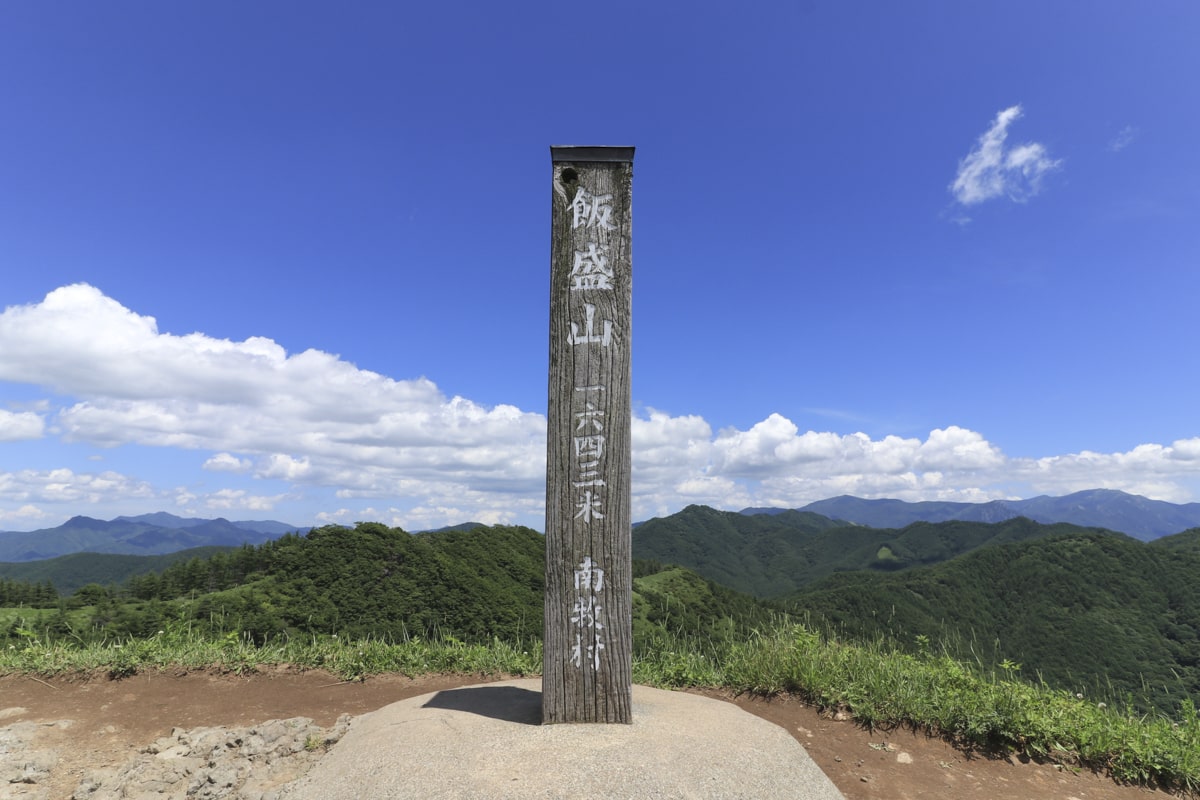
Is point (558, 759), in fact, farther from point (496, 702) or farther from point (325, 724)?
point (325, 724)

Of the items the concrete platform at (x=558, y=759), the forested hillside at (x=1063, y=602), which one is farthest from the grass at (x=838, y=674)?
the forested hillside at (x=1063, y=602)

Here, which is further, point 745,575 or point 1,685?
point 745,575

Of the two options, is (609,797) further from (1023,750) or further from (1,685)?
(1,685)

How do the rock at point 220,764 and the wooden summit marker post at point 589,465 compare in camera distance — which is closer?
the rock at point 220,764

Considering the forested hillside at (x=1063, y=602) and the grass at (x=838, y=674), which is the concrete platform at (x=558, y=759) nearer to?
the grass at (x=838, y=674)

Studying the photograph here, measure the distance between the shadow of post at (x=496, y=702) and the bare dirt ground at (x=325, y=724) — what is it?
1152 millimetres

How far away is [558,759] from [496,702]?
1352 mm

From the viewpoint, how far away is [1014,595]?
3314 inches

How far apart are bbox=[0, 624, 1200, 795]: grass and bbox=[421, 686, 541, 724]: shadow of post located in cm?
158

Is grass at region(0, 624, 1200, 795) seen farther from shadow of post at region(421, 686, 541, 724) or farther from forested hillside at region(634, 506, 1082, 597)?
forested hillside at region(634, 506, 1082, 597)

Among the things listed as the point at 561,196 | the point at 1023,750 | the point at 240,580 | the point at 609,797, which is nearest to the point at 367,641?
the point at 609,797

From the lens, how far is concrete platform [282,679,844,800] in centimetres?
327

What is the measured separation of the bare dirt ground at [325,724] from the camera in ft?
14.1

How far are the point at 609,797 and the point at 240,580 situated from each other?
85.3ft
